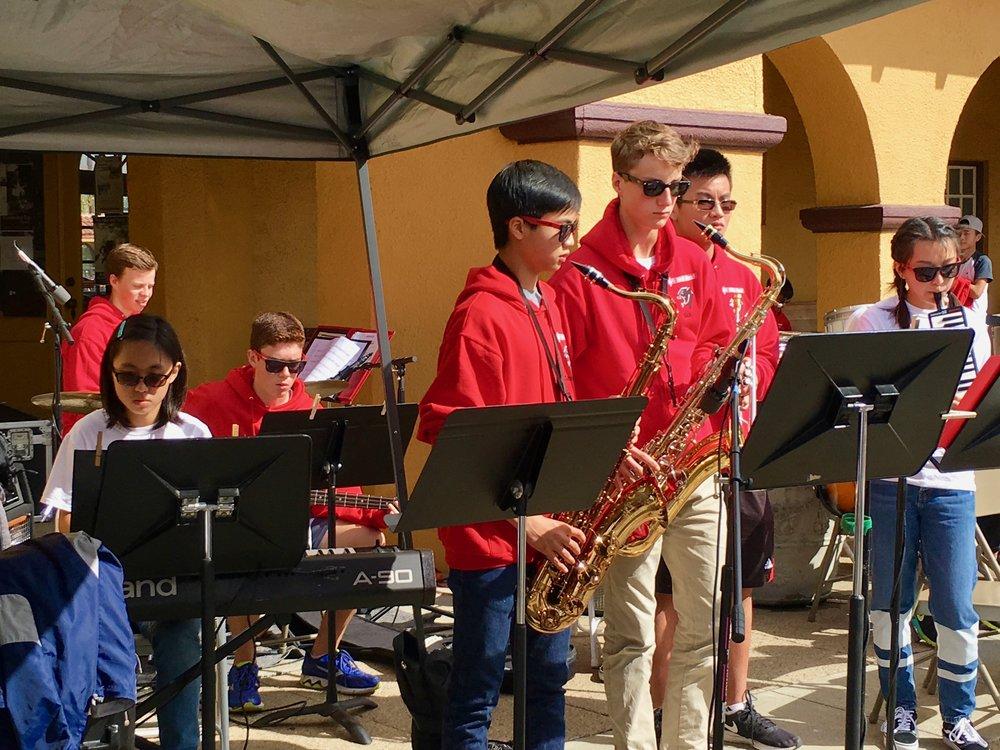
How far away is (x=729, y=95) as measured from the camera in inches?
278

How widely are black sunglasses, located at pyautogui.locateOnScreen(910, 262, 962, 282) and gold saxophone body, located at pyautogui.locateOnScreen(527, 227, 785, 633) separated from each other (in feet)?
2.47

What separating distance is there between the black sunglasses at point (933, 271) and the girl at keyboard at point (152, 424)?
8.68 feet

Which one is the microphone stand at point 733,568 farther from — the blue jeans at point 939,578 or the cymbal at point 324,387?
the cymbal at point 324,387

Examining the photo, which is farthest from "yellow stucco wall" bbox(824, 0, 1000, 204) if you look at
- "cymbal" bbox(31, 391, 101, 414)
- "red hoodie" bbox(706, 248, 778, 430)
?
"cymbal" bbox(31, 391, 101, 414)

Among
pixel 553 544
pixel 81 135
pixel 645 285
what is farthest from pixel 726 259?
pixel 81 135

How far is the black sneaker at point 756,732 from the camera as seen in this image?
195 inches

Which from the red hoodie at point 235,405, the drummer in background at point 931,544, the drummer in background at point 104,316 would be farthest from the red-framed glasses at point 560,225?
the drummer in background at point 104,316

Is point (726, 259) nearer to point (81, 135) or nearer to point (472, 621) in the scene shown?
point (472, 621)

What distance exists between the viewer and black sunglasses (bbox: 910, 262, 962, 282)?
479cm

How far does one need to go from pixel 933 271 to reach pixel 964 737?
1754 mm

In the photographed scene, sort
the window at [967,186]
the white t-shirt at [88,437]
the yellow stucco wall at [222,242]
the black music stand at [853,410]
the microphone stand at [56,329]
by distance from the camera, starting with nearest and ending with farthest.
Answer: the black music stand at [853,410] → the white t-shirt at [88,437] → the microphone stand at [56,329] → the yellow stucco wall at [222,242] → the window at [967,186]

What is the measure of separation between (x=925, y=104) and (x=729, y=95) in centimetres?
289

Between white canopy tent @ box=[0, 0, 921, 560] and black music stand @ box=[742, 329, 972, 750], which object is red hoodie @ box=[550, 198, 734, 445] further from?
black music stand @ box=[742, 329, 972, 750]

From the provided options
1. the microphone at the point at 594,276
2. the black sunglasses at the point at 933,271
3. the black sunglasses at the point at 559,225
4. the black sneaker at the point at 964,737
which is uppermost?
the black sunglasses at the point at 559,225
